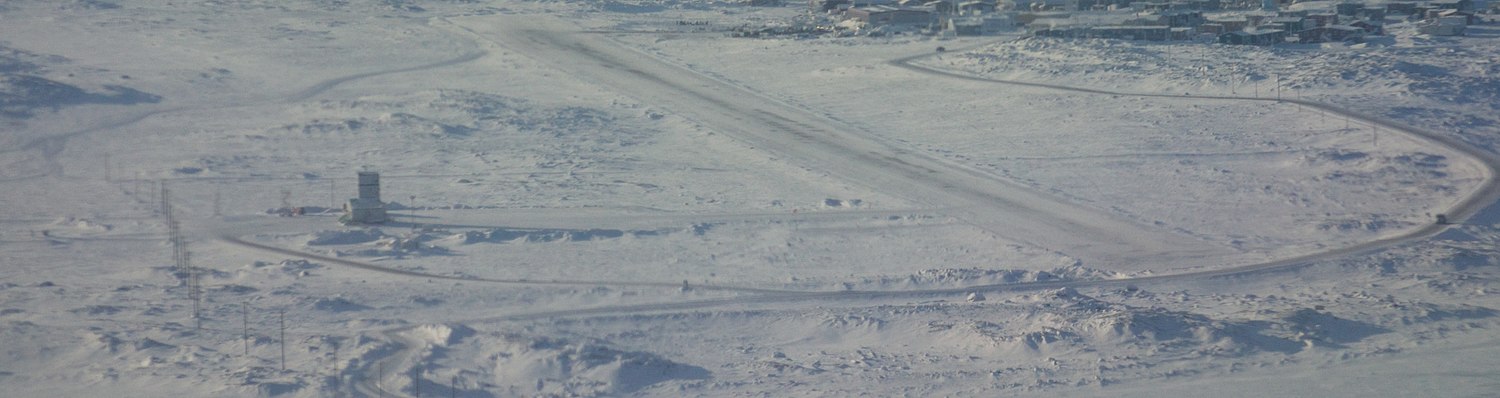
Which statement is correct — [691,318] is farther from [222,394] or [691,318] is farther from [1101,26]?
[1101,26]

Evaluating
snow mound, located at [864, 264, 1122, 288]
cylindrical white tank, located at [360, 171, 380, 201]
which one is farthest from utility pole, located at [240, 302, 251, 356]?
snow mound, located at [864, 264, 1122, 288]

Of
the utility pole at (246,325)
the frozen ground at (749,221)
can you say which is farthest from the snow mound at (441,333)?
the utility pole at (246,325)

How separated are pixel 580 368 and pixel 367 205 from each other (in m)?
8.53

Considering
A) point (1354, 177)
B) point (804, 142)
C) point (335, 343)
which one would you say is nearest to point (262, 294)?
point (335, 343)

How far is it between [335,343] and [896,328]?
683 centimetres

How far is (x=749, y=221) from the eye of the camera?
26.2m

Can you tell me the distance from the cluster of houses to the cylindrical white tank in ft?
90.0

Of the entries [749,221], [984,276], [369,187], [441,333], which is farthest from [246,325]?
[984,276]

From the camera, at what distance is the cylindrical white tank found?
2570 centimetres

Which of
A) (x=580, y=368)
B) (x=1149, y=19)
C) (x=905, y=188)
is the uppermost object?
(x=1149, y=19)

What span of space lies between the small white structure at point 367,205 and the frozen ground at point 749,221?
2.45 ft

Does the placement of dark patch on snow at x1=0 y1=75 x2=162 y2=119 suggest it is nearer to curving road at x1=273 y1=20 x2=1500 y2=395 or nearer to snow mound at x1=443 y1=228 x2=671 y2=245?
curving road at x1=273 y1=20 x2=1500 y2=395

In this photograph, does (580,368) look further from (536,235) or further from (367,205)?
(367,205)

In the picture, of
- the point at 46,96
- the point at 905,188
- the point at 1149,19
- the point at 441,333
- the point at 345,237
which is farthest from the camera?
the point at 1149,19
